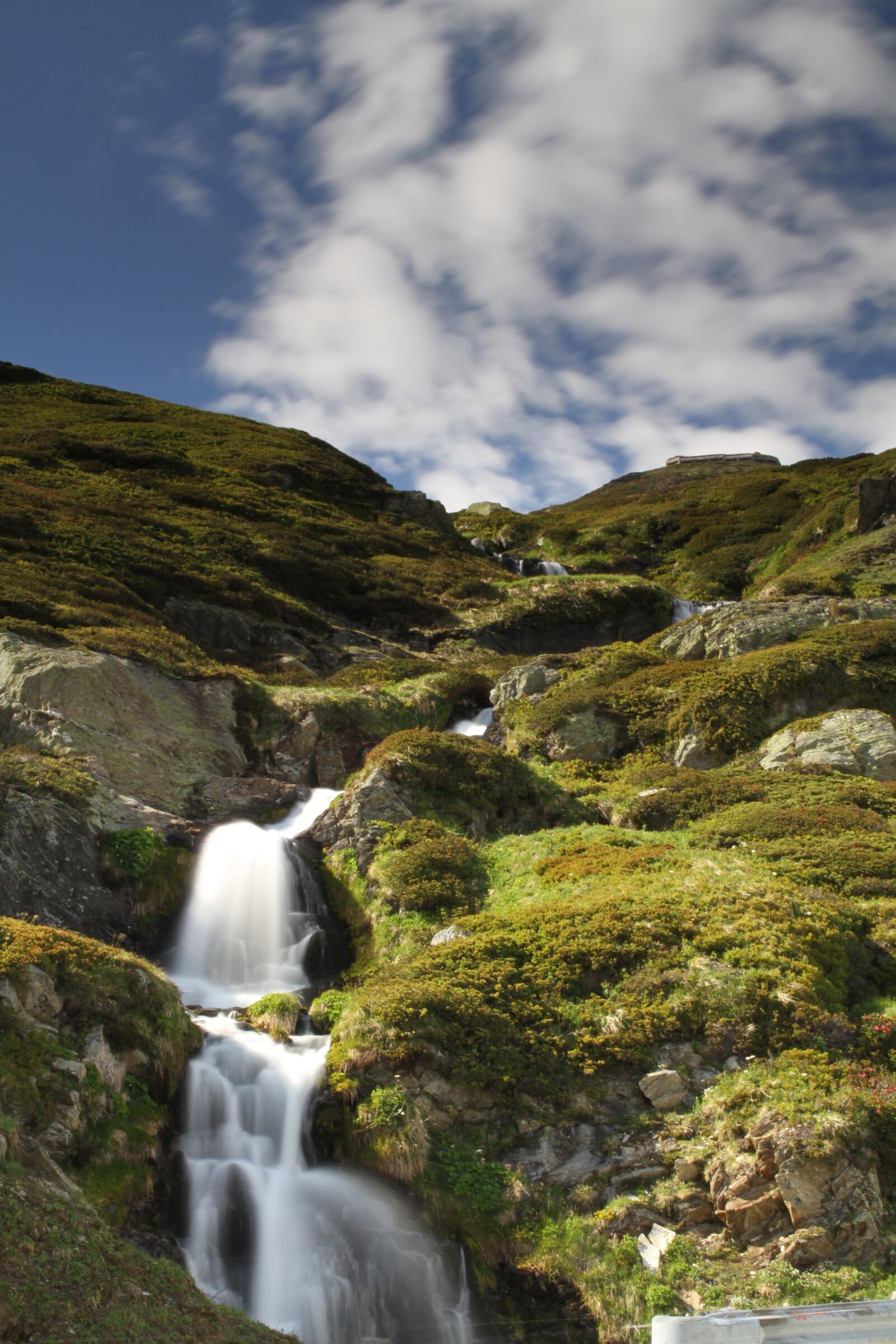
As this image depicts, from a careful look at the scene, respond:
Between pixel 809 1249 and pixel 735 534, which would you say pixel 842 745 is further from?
pixel 735 534

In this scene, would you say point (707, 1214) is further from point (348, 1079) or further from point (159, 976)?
point (159, 976)

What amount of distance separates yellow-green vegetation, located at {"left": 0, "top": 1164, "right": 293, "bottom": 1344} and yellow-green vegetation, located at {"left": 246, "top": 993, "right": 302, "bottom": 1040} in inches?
188

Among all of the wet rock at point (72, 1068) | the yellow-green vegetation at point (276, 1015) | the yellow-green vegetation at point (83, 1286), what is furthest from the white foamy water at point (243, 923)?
the yellow-green vegetation at point (83, 1286)

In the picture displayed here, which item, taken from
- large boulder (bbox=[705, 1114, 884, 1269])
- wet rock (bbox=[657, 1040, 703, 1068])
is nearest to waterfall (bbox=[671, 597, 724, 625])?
wet rock (bbox=[657, 1040, 703, 1068])

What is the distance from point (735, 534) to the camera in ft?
216

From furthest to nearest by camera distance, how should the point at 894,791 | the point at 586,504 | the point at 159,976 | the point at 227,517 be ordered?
the point at 586,504 < the point at 227,517 < the point at 894,791 < the point at 159,976

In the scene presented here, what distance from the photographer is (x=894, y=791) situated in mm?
20578

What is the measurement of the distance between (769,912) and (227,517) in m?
41.4

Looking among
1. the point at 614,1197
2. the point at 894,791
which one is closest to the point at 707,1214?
the point at 614,1197

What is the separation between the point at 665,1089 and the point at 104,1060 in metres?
7.51

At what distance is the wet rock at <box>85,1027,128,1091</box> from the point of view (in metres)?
11.3

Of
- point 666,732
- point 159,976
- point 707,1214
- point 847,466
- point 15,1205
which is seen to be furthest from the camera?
point 847,466

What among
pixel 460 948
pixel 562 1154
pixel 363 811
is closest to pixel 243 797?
pixel 363 811

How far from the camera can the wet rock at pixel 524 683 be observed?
30628mm
